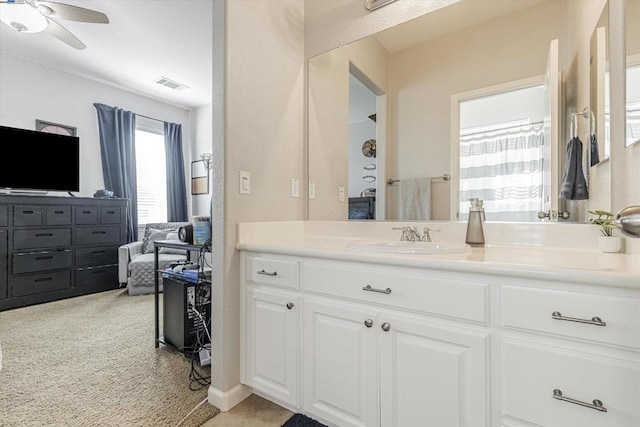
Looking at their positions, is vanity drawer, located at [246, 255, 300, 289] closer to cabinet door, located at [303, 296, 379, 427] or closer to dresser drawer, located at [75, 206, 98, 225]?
cabinet door, located at [303, 296, 379, 427]

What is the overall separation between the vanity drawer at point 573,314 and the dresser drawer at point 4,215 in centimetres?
419

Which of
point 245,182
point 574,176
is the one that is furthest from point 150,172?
point 574,176

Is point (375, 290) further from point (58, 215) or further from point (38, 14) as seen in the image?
point (58, 215)

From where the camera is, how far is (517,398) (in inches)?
36.6

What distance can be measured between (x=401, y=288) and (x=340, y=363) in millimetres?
426

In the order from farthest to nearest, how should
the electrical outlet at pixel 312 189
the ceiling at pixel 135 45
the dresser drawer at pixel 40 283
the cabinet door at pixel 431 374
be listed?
the dresser drawer at pixel 40 283 < the ceiling at pixel 135 45 < the electrical outlet at pixel 312 189 < the cabinet door at pixel 431 374

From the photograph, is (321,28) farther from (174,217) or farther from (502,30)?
(174,217)

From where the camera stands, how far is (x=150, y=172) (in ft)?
15.9

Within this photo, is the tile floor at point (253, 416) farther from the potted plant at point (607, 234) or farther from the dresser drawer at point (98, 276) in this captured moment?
the dresser drawer at point (98, 276)

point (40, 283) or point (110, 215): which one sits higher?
point (110, 215)

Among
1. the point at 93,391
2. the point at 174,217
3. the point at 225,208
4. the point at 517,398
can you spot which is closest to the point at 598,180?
the point at 517,398

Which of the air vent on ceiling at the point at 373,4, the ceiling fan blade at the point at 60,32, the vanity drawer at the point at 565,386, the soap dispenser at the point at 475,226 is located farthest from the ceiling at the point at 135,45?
the vanity drawer at the point at 565,386

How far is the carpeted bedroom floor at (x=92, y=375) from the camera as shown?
149 cm

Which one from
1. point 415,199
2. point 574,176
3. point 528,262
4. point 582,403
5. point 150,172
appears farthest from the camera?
point 150,172
